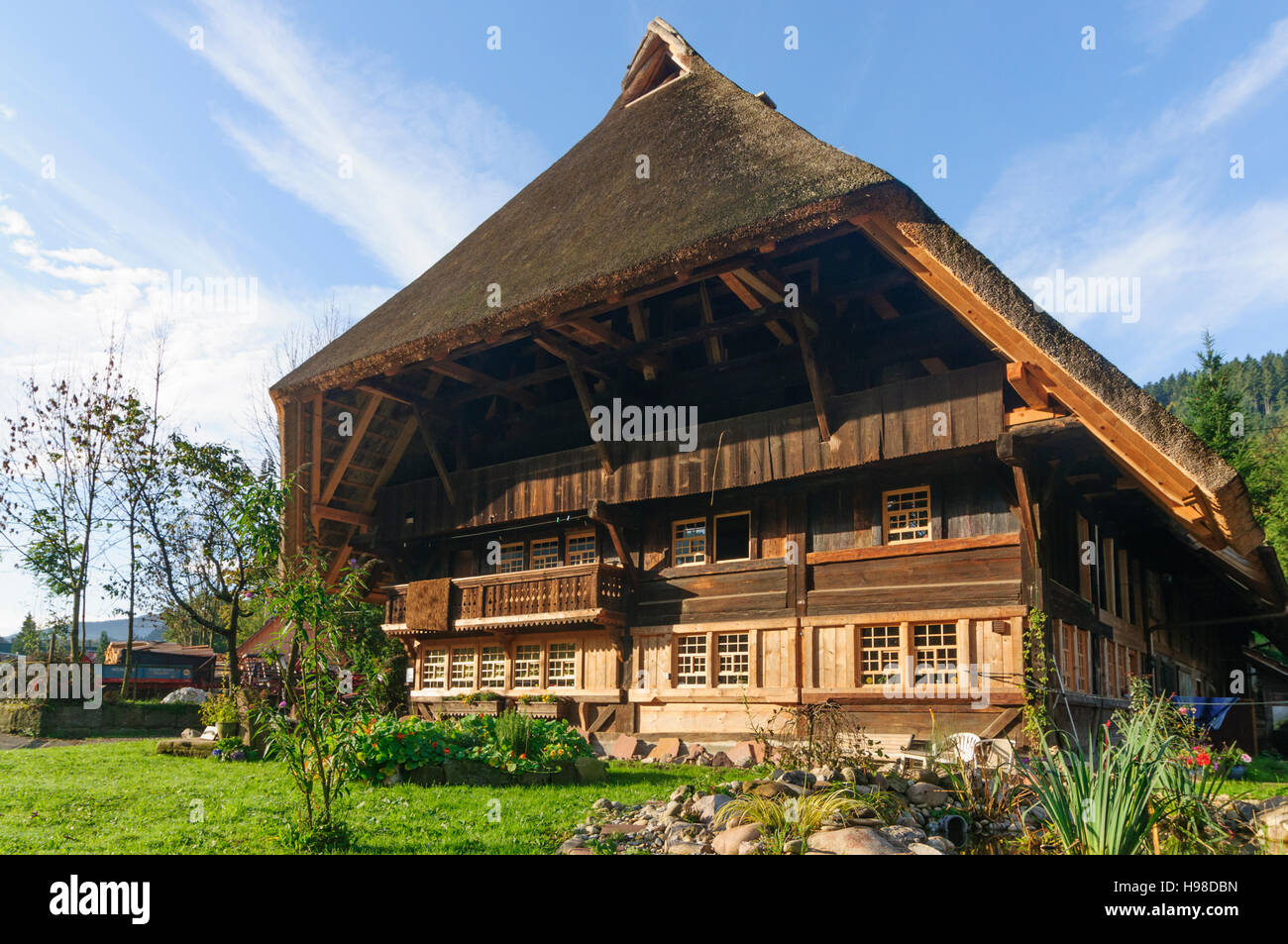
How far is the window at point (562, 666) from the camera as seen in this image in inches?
746

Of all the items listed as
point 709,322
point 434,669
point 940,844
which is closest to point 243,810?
point 940,844

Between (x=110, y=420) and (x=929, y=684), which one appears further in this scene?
(x=110, y=420)

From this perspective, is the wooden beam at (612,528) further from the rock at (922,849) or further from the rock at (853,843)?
the rock at (922,849)

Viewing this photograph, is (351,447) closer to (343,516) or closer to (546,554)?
(343,516)

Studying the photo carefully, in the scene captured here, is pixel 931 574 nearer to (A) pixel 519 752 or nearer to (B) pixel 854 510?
(B) pixel 854 510

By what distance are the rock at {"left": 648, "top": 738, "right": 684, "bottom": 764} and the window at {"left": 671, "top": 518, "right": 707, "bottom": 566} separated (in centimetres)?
339

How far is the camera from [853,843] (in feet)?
19.1

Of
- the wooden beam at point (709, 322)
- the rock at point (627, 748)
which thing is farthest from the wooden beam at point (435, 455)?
the rock at point (627, 748)

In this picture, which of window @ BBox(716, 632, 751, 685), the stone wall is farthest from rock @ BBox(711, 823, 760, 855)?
the stone wall

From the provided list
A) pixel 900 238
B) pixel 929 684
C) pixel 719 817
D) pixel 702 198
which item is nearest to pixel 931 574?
pixel 929 684

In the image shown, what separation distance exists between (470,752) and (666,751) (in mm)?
5724

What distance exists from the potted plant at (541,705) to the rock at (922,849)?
12773 millimetres
